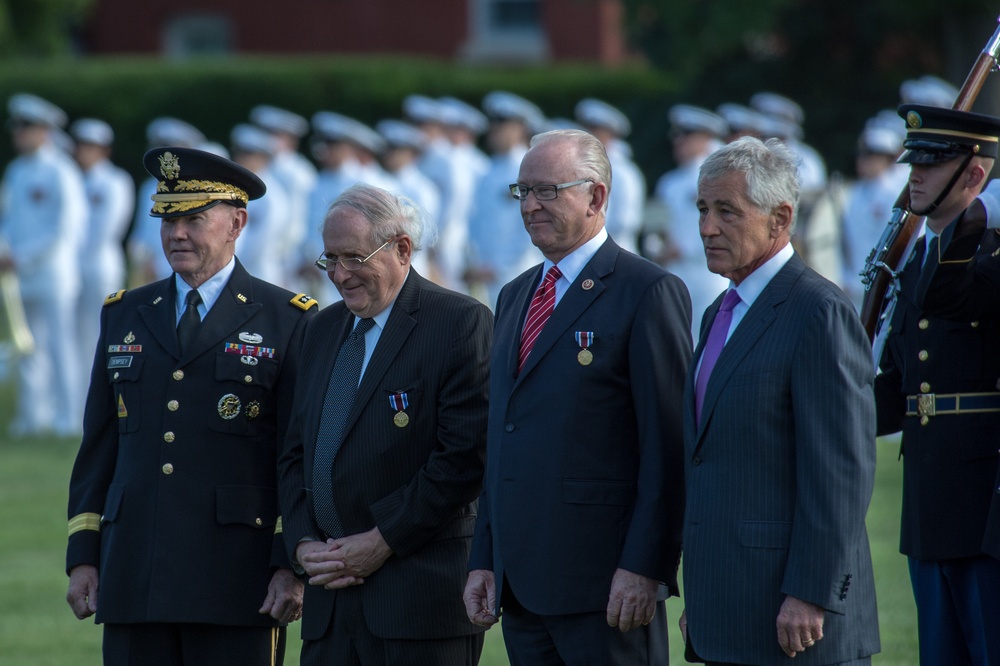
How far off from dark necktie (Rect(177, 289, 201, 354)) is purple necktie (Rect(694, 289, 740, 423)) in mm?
1756

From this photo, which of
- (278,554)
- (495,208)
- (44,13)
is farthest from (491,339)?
(44,13)

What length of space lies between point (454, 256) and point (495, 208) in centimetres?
Answer: 205

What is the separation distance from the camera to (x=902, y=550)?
4.95 meters

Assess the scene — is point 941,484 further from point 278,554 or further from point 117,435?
point 117,435

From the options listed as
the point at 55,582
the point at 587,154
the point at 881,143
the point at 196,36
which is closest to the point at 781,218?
the point at 587,154

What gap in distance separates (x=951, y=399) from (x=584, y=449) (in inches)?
46.8

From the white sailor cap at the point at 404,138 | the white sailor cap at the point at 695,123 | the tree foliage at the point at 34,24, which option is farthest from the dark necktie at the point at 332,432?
the tree foliage at the point at 34,24

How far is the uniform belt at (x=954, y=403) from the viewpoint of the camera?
4.68m

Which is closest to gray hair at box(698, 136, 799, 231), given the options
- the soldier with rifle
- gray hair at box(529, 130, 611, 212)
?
gray hair at box(529, 130, 611, 212)

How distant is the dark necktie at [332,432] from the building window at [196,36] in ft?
103

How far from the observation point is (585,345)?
14.9ft

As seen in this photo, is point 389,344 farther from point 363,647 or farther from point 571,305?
point 363,647

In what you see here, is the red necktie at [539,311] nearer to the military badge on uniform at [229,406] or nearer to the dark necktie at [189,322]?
the military badge on uniform at [229,406]

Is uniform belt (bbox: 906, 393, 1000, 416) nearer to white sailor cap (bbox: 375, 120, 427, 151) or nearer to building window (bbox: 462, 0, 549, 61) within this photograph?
white sailor cap (bbox: 375, 120, 427, 151)
